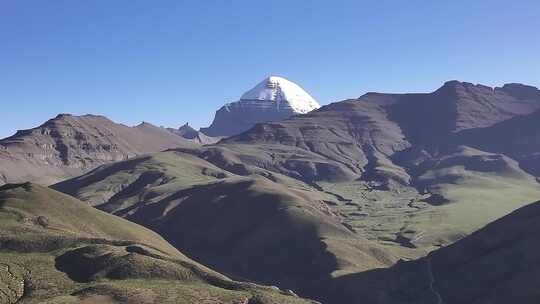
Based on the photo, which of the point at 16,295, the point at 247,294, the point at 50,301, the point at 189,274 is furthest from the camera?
the point at 189,274

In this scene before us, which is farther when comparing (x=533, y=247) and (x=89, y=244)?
(x=533, y=247)

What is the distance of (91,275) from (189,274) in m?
20.9

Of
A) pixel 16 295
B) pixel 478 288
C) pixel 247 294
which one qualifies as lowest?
pixel 478 288

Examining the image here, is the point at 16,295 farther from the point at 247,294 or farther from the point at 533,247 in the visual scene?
the point at 533,247

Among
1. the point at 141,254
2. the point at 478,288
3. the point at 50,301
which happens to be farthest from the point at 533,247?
the point at 50,301

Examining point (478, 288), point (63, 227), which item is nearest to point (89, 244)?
point (63, 227)

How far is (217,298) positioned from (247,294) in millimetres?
8797

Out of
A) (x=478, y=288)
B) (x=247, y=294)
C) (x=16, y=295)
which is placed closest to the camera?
(x=16, y=295)

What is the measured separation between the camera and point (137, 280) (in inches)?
5546

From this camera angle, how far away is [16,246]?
524 feet

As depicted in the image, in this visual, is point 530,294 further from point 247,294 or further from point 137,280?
point 137,280

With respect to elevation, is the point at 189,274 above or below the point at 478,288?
above

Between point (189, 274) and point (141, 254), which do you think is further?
point (141, 254)

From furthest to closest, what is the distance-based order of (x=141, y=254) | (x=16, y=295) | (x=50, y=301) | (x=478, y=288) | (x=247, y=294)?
(x=478, y=288) → (x=141, y=254) → (x=247, y=294) → (x=16, y=295) → (x=50, y=301)
